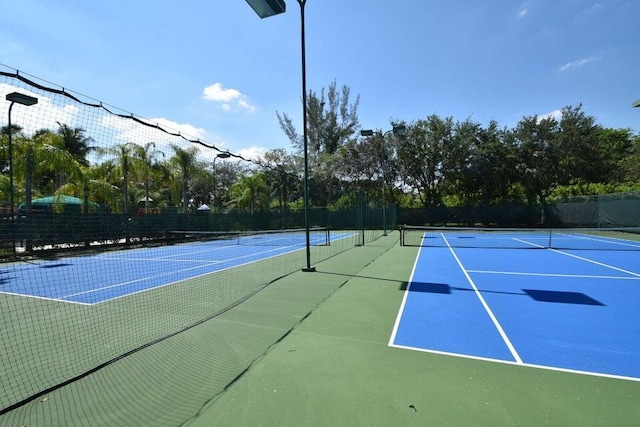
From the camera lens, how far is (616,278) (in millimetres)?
8680

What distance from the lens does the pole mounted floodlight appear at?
6015 millimetres

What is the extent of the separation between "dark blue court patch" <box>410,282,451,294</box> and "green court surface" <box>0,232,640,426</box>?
2983 millimetres

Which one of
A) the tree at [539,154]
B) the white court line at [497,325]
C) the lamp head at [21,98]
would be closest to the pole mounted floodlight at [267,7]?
the lamp head at [21,98]

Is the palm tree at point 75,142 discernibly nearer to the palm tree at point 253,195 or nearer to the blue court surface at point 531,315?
the palm tree at point 253,195

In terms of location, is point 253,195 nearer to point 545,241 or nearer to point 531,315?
point 545,241

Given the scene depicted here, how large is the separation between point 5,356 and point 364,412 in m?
4.68

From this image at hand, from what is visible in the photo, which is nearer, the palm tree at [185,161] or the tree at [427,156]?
the palm tree at [185,161]

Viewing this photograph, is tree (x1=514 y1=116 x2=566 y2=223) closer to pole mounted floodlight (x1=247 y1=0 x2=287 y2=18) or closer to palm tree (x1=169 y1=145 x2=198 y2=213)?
palm tree (x1=169 y1=145 x2=198 y2=213)

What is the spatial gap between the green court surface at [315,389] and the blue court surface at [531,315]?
0.45 m

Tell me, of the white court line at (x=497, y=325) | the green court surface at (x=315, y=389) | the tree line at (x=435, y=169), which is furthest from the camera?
the tree line at (x=435, y=169)

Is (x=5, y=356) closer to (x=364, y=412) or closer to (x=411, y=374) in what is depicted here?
(x=364, y=412)

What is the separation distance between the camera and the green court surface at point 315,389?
113 inches

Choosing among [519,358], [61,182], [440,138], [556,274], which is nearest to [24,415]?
[519,358]

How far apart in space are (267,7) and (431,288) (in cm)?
670
